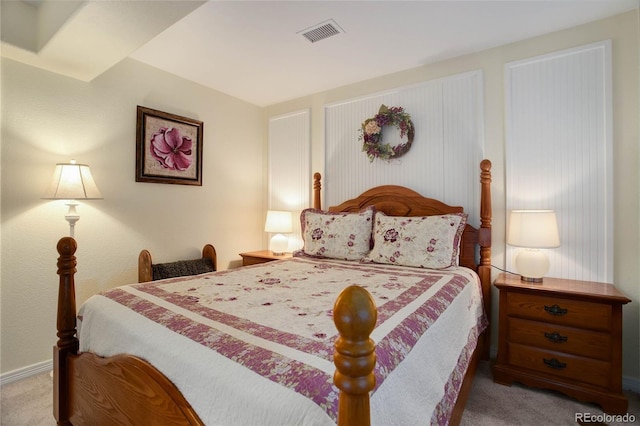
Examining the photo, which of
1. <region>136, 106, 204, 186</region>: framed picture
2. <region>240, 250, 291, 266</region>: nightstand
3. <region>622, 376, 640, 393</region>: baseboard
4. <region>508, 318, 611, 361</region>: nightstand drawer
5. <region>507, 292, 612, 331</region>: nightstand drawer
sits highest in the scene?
<region>136, 106, 204, 186</region>: framed picture

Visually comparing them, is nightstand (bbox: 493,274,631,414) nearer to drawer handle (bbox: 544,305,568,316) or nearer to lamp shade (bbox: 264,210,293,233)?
drawer handle (bbox: 544,305,568,316)

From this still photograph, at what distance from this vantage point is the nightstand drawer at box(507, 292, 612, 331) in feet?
5.98

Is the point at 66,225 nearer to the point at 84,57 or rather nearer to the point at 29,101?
the point at 29,101

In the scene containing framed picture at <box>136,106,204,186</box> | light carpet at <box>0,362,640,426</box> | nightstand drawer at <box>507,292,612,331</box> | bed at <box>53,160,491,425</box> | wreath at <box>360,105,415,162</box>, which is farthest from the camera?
wreath at <box>360,105,415,162</box>

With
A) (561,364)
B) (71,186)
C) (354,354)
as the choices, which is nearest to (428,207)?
(561,364)

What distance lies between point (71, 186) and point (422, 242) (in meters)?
2.56

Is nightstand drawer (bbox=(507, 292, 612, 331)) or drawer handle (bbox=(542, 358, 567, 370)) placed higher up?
nightstand drawer (bbox=(507, 292, 612, 331))

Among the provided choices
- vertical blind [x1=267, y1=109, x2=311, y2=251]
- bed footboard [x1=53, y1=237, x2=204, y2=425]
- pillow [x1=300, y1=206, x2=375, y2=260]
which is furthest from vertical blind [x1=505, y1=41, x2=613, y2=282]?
bed footboard [x1=53, y1=237, x2=204, y2=425]

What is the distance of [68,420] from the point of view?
5.05ft

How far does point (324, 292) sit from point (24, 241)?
7.19ft

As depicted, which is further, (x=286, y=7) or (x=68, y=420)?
(x=286, y=7)

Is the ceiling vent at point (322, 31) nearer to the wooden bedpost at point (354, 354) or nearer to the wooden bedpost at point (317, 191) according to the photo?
the wooden bedpost at point (317, 191)

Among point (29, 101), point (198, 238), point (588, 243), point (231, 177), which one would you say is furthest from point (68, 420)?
point (588, 243)

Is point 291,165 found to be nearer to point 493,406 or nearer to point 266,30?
point 266,30
